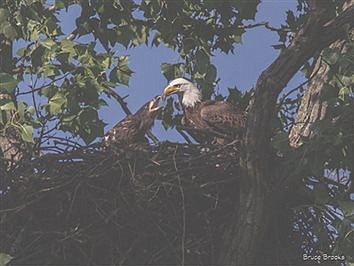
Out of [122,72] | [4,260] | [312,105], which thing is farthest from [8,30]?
[312,105]

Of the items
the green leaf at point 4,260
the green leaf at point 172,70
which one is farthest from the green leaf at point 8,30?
the green leaf at point 4,260

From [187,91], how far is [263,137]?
2927mm

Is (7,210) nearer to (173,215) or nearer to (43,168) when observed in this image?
(43,168)

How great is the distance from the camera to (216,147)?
23.8 ft

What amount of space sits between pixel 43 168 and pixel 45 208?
0.97 feet

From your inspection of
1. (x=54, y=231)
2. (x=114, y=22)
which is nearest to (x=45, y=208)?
(x=54, y=231)

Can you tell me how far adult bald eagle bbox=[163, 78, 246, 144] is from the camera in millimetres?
8027

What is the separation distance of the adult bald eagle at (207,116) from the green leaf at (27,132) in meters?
1.24

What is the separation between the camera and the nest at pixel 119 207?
6938mm

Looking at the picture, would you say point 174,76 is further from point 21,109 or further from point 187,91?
point 21,109

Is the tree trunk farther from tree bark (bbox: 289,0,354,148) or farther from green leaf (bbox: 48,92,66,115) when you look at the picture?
green leaf (bbox: 48,92,66,115)

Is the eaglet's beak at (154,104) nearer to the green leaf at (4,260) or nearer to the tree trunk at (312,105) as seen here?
the tree trunk at (312,105)

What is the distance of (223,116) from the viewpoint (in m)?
8.39

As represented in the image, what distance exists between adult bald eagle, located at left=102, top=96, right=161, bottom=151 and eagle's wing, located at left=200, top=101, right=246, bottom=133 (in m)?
0.47
